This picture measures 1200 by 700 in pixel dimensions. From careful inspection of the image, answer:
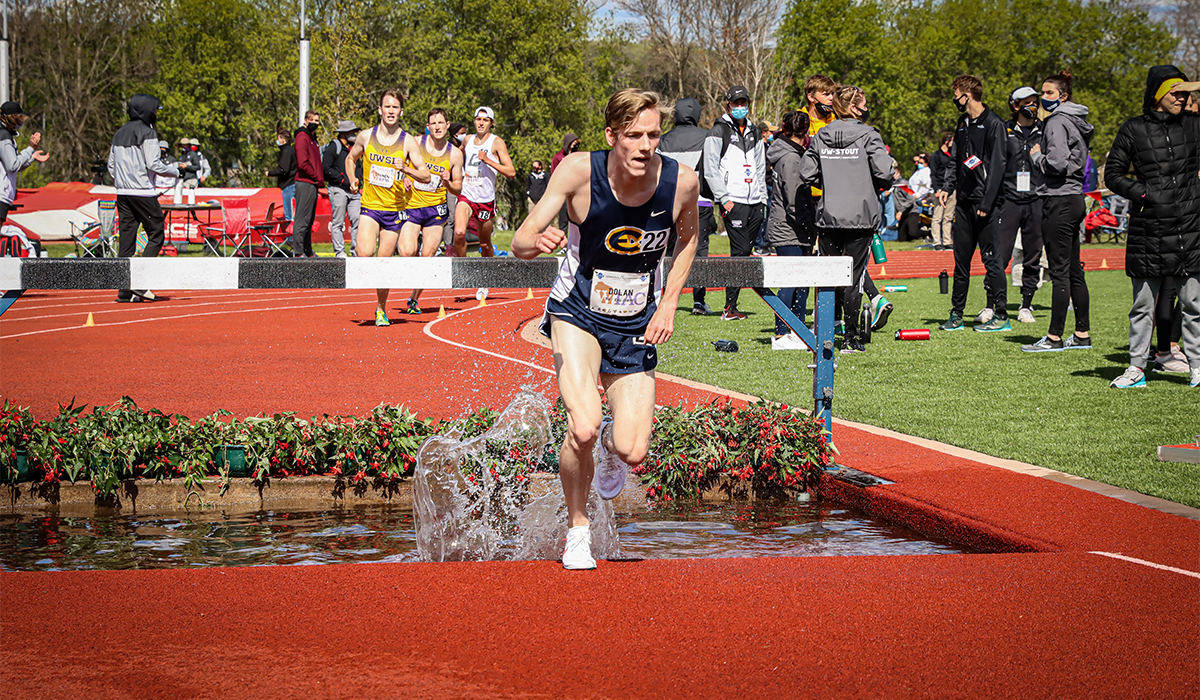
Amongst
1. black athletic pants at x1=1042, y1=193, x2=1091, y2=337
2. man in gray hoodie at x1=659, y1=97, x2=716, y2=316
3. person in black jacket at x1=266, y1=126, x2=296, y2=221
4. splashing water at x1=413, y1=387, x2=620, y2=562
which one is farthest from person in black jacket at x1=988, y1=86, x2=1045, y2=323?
person in black jacket at x1=266, y1=126, x2=296, y2=221

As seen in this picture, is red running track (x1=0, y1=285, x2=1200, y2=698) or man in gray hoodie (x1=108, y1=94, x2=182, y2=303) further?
man in gray hoodie (x1=108, y1=94, x2=182, y2=303)

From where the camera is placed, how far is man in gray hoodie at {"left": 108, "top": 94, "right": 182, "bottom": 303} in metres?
13.7

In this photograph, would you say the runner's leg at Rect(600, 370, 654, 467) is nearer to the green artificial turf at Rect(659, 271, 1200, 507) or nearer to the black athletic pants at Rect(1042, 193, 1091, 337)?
the green artificial turf at Rect(659, 271, 1200, 507)

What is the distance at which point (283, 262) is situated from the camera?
17.3ft

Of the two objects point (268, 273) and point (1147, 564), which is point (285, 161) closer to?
point (268, 273)

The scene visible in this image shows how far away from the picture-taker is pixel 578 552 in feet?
13.7

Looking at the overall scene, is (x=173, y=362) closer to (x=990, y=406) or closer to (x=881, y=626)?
(x=990, y=406)

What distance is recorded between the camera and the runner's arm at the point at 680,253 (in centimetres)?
438

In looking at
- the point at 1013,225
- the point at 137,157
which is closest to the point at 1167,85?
the point at 1013,225

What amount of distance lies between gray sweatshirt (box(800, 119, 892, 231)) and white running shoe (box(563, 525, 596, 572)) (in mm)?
6092

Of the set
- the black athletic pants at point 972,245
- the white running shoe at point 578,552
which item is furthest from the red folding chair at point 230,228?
the white running shoe at point 578,552

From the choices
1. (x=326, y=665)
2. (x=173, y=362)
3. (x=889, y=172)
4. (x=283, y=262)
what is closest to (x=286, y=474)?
(x=283, y=262)

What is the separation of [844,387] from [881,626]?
5435 mm

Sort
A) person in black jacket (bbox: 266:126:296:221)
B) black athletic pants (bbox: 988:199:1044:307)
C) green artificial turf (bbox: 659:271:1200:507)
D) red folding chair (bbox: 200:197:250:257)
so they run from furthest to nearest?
red folding chair (bbox: 200:197:250:257) < person in black jacket (bbox: 266:126:296:221) < black athletic pants (bbox: 988:199:1044:307) < green artificial turf (bbox: 659:271:1200:507)
